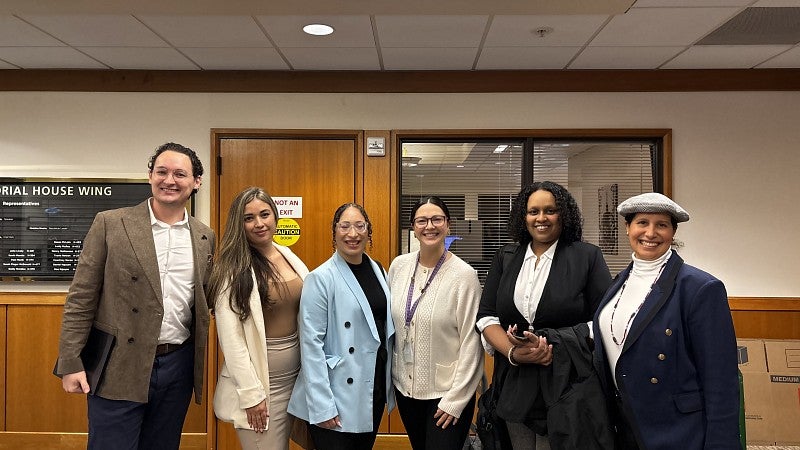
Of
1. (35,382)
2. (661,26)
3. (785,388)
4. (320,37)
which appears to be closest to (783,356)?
(785,388)

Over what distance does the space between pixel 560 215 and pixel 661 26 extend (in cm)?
161

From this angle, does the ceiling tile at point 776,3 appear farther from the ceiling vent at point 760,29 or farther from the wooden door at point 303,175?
the wooden door at point 303,175

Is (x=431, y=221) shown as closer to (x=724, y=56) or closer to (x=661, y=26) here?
(x=661, y=26)

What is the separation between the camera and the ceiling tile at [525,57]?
3.36 meters

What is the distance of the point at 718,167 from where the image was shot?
380cm

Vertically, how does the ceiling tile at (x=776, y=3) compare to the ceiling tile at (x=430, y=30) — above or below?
below

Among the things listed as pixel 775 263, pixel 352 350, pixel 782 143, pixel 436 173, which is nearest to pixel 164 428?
pixel 352 350

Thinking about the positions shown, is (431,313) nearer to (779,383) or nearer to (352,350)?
(352,350)

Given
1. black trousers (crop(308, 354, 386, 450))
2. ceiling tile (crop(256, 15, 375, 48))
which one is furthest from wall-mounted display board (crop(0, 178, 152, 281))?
black trousers (crop(308, 354, 386, 450))

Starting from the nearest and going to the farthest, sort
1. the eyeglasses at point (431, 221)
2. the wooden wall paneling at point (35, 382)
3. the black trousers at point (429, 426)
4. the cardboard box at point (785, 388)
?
the black trousers at point (429, 426) → the eyeglasses at point (431, 221) → the cardboard box at point (785, 388) → the wooden wall paneling at point (35, 382)

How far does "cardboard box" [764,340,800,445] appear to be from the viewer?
3.54 metres

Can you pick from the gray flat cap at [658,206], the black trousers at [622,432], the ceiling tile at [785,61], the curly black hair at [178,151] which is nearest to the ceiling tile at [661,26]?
the ceiling tile at [785,61]

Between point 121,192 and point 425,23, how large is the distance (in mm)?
2421

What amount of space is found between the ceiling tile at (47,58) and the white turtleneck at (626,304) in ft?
11.3
